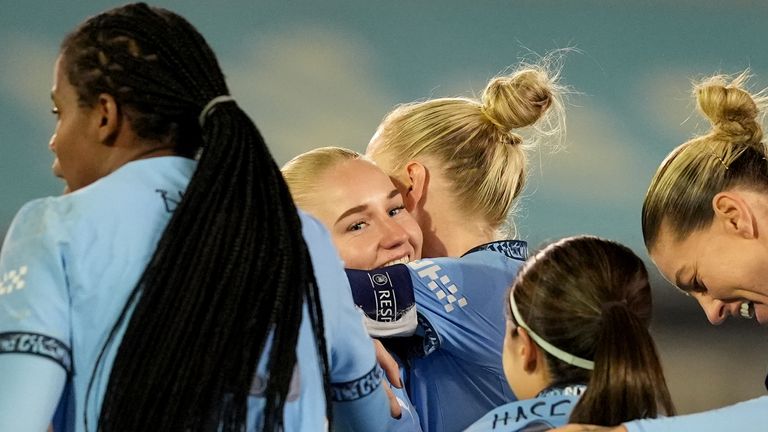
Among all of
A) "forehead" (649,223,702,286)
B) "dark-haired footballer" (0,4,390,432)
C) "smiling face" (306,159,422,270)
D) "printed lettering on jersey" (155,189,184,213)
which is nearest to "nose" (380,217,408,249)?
"smiling face" (306,159,422,270)

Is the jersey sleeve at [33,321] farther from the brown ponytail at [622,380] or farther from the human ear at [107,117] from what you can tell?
the brown ponytail at [622,380]

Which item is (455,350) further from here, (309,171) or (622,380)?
(622,380)

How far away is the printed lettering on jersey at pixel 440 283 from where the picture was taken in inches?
71.6

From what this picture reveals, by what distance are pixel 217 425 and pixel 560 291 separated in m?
0.48

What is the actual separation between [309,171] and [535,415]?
0.71m

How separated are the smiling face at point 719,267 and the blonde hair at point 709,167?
0.07 feet

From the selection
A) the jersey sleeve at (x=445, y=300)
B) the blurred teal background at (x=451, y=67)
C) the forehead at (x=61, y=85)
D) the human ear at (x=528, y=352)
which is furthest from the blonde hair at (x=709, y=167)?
the blurred teal background at (x=451, y=67)

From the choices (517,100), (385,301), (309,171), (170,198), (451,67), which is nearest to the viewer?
(170,198)

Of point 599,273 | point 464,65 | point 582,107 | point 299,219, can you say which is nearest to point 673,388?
point 582,107

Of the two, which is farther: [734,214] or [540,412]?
[734,214]

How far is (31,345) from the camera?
3.48 ft

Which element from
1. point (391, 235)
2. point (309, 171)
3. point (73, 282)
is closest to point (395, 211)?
point (391, 235)

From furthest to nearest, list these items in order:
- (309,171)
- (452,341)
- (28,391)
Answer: (309,171) → (452,341) → (28,391)

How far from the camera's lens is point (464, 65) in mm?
3822
